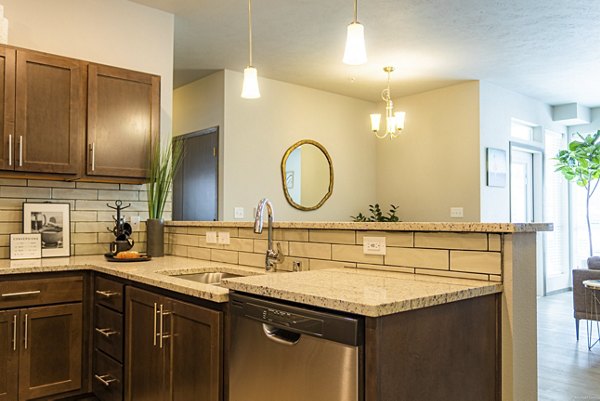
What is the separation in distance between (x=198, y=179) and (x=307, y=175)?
1317 millimetres

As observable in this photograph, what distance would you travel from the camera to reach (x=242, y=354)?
1583 mm

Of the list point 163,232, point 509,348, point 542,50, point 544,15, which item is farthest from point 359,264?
point 542,50

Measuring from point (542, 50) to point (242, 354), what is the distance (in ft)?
14.5

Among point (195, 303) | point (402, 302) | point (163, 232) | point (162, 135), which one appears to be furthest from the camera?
point (162, 135)

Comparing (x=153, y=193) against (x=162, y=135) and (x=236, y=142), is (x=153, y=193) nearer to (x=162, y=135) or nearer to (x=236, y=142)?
(x=162, y=135)

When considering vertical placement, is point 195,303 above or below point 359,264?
below

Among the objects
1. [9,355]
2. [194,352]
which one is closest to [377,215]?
[9,355]

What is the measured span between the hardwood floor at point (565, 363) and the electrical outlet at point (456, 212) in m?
1.44

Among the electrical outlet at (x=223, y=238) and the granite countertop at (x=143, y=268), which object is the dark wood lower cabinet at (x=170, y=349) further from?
the electrical outlet at (x=223, y=238)

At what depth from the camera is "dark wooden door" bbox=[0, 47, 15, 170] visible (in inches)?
108

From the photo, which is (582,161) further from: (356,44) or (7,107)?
(7,107)

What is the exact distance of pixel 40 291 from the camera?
2.57 meters

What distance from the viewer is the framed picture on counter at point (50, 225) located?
306 cm

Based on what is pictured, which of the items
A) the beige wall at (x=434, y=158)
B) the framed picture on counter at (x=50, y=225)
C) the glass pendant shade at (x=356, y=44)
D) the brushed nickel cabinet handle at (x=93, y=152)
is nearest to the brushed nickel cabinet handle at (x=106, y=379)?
the framed picture on counter at (x=50, y=225)
